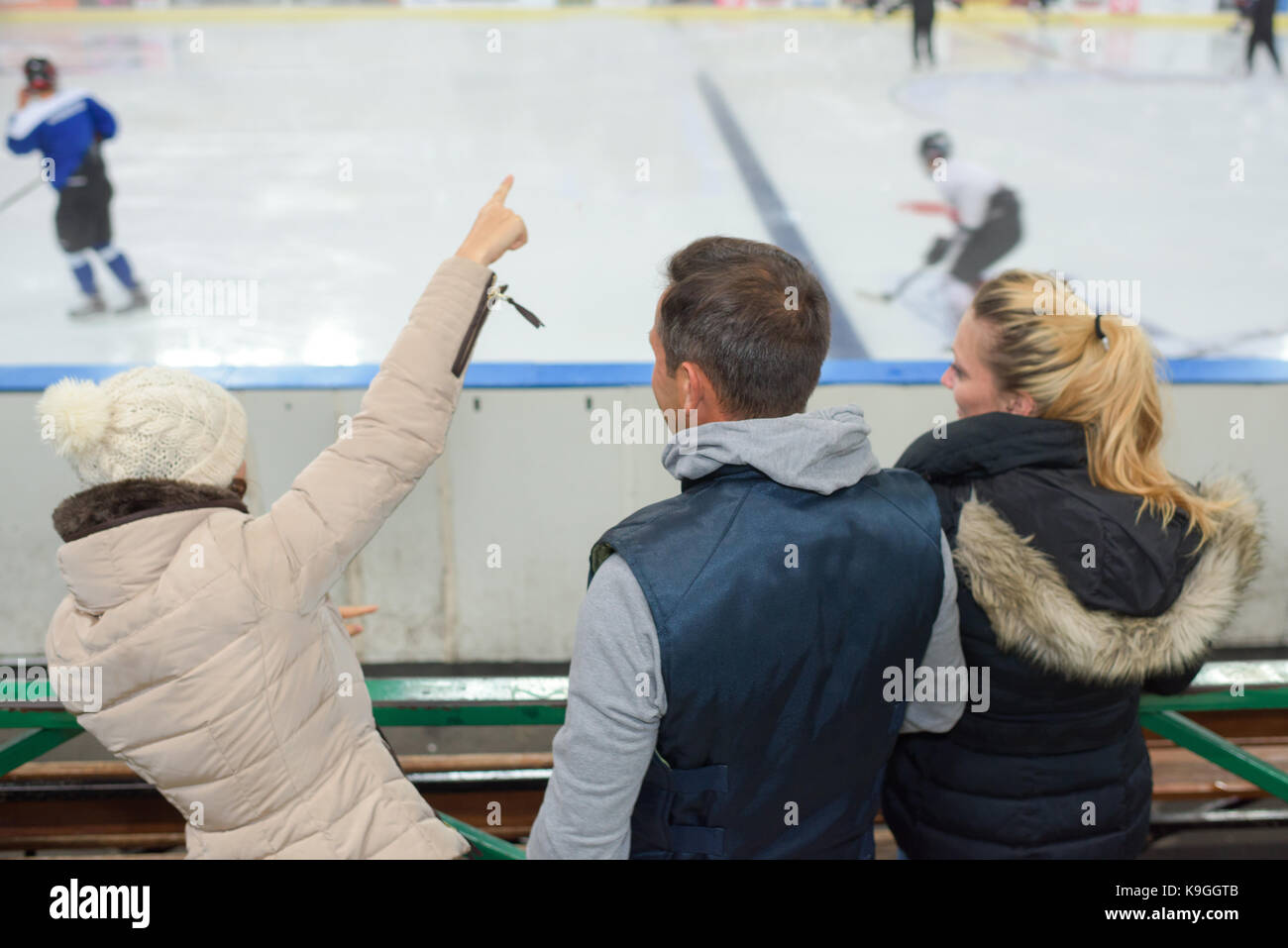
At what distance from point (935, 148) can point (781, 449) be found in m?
5.39

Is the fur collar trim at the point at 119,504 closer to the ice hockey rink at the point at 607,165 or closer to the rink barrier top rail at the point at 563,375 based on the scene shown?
the rink barrier top rail at the point at 563,375

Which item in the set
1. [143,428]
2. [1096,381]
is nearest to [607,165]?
[1096,381]

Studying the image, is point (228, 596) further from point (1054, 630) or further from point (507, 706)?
point (1054, 630)

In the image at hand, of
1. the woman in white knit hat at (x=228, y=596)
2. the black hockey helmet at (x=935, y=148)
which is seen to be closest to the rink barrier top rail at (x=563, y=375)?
the woman in white knit hat at (x=228, y=596)

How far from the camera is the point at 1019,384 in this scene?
1.25 metres

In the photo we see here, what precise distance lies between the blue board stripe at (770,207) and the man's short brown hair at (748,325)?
309cm

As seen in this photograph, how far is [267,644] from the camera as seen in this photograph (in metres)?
1.03

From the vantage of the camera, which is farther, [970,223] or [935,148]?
[935,148]

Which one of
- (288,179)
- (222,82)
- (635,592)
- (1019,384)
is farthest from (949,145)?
(635,592)

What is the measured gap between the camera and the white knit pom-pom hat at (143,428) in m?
1.01

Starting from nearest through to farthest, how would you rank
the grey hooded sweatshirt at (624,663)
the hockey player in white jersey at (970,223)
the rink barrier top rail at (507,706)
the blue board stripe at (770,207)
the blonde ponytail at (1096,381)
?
the grey hooded sweatshirt at (624,663) → the blonde ponytail at (1096,381) → the rink barrier top rail at (507,706) → the blue board stripe at (770,207) → the hockey player in white jersey at (970,223)

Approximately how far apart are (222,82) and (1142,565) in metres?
7.29

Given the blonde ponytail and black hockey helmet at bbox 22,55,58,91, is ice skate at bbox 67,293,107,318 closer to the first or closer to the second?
black hockey helmet at bbox 22,55,58,91

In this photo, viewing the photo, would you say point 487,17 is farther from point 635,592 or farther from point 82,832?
point 635,592
